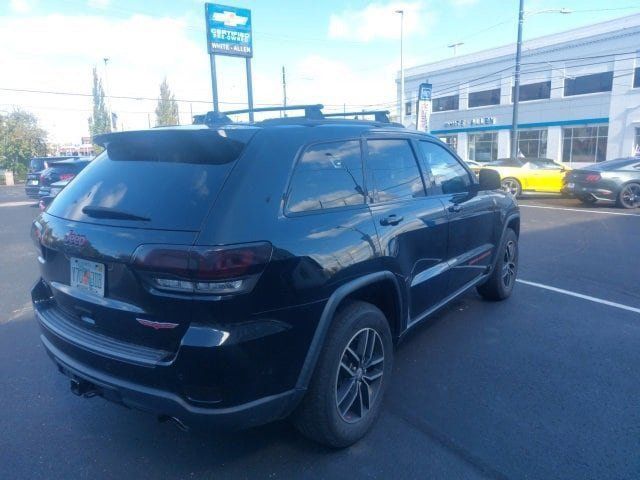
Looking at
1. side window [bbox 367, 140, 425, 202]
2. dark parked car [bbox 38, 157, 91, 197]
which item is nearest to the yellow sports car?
dark parked car [bbox 38, 157, 91, 197]

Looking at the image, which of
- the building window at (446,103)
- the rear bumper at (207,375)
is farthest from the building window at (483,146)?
the rear bumper at (207,375)

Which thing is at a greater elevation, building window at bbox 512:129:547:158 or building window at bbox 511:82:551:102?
building window at bbox 511:82:551:102

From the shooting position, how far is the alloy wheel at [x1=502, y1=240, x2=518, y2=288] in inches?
209

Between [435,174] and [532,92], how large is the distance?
34.6 metres

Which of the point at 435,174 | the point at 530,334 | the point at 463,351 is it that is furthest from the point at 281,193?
the point at 530,334

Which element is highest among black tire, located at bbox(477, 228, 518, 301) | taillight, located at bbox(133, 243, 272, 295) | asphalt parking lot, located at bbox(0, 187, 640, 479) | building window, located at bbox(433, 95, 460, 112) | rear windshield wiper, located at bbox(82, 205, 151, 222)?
building window, located at bbox(433, 95, 460, 112)

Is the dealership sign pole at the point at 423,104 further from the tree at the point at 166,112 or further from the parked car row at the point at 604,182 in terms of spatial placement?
the tree at the point at 166,112

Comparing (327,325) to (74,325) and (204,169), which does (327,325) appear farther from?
(74,325)

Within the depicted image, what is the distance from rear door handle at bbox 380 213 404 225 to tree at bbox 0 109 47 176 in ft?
143

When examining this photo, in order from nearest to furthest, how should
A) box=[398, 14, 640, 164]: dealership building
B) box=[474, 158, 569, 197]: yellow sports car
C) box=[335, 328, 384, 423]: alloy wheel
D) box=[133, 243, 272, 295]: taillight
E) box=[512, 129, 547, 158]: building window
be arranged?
1. box=[133, 243, 272, 295]: taillight
2. box=[335, 328, 384, 423]: alloy wheel
3. box=[474, 158, 569, 197]: yellow sports car
4. box=[398, 14, 640, 164]: dealership building
5. box=[512, 129, 547, 158]: building window

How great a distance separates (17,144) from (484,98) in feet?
123

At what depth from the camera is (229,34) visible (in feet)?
61.1

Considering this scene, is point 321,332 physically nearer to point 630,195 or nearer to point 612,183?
point 612,183

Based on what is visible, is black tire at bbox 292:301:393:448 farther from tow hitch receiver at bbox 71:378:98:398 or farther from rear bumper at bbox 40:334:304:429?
tow hitch receiver at bbox 71:378:98:398
